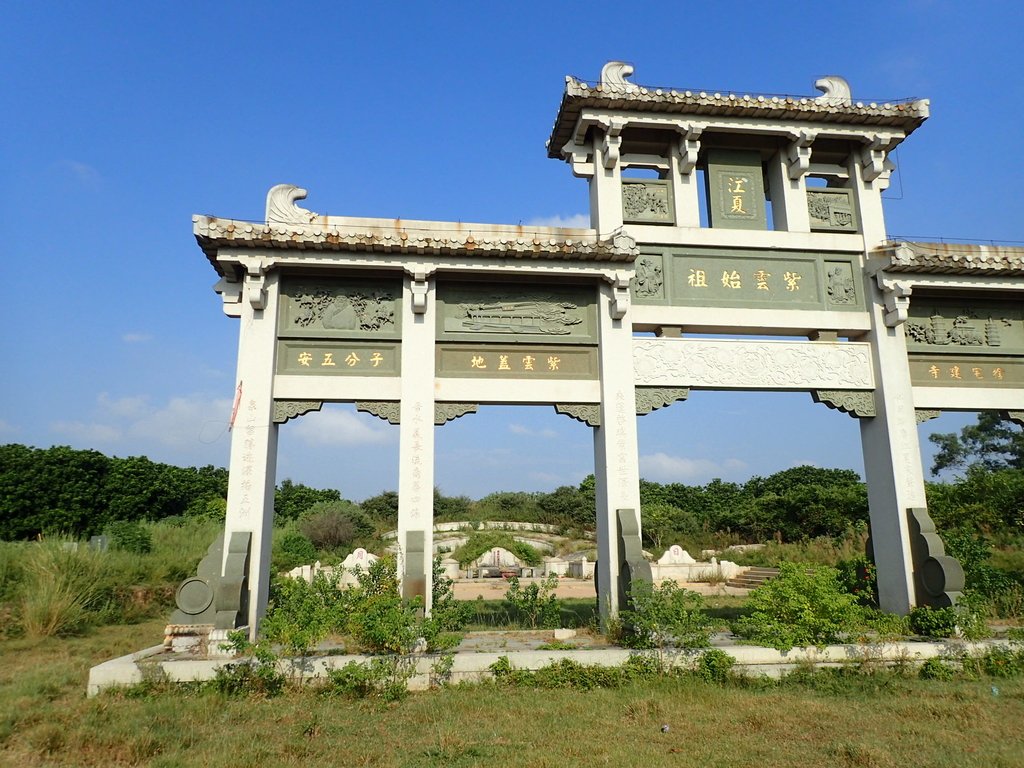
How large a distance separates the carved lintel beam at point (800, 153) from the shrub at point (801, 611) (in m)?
5.05

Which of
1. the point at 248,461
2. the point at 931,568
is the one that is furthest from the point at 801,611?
the point at 248,461

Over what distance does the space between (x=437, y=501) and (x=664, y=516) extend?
618 inches

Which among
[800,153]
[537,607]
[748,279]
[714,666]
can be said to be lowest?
[714,666]

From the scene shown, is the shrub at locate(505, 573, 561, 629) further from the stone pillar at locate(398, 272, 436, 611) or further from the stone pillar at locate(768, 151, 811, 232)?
the stone pillar at locate(768, 151, 811, 232)

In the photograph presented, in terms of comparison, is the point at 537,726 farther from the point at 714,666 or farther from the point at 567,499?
the point at 567,499

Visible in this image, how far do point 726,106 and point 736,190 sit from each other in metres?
1.05

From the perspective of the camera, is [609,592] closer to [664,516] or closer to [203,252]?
[203,252]

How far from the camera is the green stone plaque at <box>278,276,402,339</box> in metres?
7.59

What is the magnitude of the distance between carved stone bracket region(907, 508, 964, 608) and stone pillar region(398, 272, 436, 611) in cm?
553

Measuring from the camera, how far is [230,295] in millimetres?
7578

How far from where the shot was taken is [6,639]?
25.4 feet

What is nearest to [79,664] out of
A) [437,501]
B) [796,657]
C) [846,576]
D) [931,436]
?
[796,657]

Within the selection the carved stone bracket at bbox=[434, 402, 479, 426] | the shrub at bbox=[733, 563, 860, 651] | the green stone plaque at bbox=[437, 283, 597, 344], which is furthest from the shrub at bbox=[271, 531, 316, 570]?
the shrub at bbox=[733, 563, 860, 651]

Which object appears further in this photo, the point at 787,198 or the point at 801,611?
the point at 787,198
